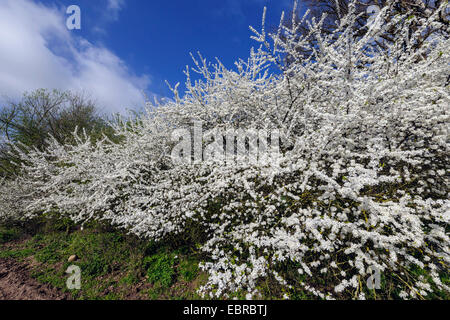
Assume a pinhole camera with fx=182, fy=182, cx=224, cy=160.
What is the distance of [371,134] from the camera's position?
108 inches

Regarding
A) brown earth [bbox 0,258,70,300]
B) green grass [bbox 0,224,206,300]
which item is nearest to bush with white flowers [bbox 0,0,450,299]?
green grass [bbox 0,224,206,300]

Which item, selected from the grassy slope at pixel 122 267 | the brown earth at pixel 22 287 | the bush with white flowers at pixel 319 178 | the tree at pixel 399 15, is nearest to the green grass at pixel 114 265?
the grassy slope at pixel 122 267

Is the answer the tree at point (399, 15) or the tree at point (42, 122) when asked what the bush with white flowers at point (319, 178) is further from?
the tree at point (42, 122)

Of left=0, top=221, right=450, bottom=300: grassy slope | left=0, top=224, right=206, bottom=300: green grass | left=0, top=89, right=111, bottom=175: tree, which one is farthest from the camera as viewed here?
left=0, top=89, right=111, bottom=175: tree

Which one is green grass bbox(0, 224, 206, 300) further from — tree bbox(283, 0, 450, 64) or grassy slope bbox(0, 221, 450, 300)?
tree bbox(283, 0, 450, 64)

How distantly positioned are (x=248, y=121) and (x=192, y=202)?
8.07 feet

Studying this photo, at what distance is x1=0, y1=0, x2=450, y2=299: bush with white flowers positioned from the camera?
222cm

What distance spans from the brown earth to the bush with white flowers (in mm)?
1582

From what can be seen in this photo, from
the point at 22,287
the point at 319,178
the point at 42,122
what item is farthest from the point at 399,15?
the point at 42,122

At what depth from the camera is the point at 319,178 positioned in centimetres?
253

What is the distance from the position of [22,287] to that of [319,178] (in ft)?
19.9

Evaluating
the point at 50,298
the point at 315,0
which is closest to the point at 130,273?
the point at 50,298

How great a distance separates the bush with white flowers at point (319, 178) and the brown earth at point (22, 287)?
158 cm
